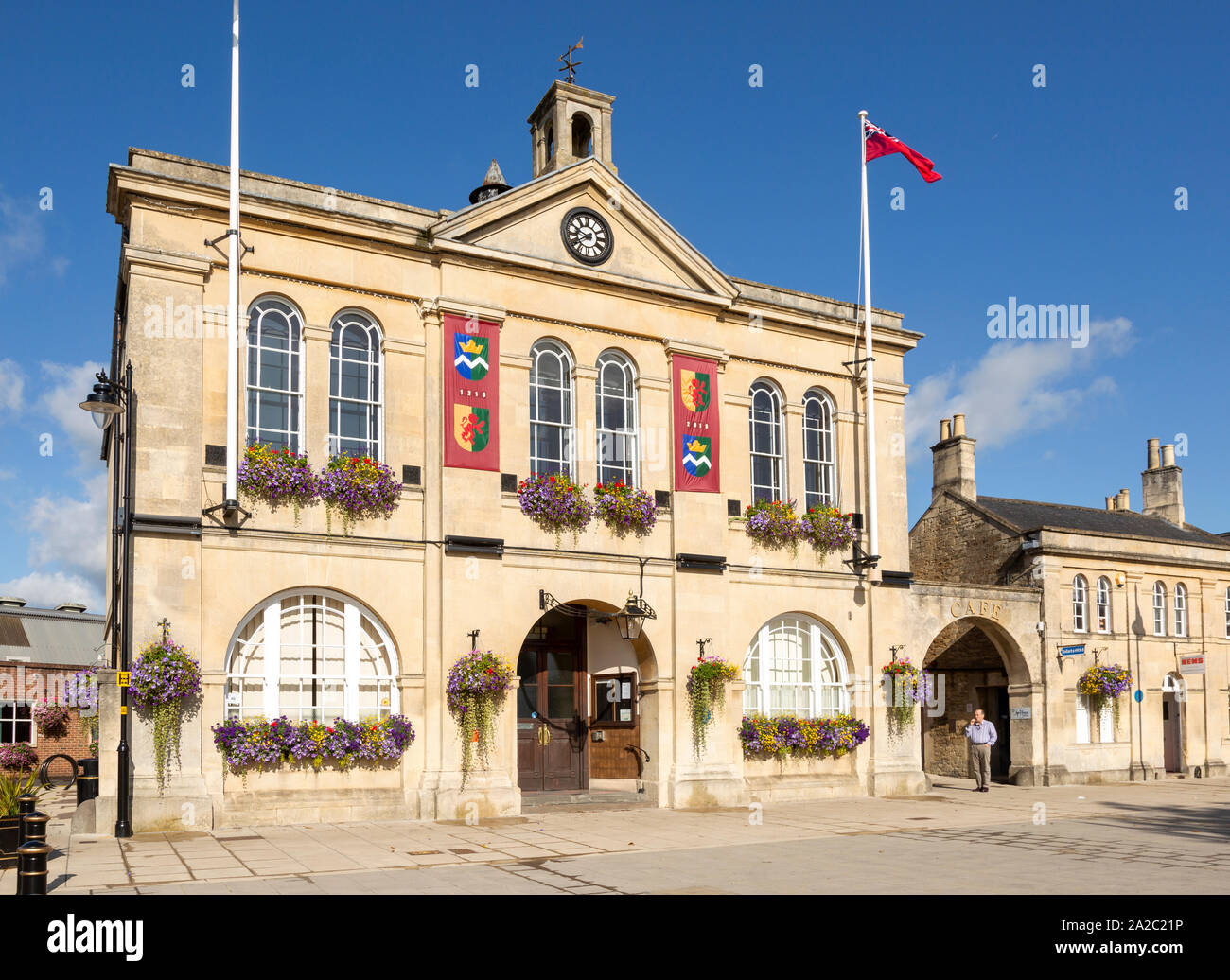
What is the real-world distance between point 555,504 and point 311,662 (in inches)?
181

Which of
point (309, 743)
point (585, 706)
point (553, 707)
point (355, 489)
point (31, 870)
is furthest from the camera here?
point (585, 706)

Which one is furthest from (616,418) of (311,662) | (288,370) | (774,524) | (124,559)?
(124,559)

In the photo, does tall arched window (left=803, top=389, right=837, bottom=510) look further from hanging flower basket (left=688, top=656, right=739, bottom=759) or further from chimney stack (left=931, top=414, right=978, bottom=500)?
chimney stack (left=931, top=414, right=978, bottom=500)

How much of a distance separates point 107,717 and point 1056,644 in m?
20.8

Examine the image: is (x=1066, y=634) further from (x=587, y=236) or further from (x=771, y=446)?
(x=587, y=236)

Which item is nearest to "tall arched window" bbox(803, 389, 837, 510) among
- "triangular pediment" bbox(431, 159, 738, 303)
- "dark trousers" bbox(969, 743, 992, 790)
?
"triangular pediment" bbox(431, 159, 738, 303)

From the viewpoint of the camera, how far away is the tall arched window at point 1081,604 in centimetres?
2798

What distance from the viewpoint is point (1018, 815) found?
61.8ft

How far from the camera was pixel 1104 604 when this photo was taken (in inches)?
1126

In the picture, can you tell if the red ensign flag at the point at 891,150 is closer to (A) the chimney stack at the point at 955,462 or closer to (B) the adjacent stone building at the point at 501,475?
(B) the adjacent stone building at the point at 501,475

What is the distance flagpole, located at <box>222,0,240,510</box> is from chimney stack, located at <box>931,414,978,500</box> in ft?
65.7

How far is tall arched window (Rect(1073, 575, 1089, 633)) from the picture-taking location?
91.8 ft

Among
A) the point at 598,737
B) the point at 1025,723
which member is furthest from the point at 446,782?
the point at 1025,723
